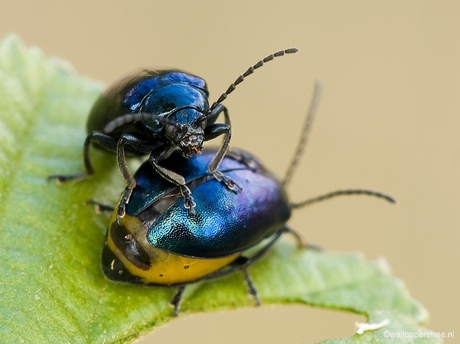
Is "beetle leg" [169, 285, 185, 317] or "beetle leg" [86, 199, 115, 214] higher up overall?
"beetle leg" [86, 199, 115, 214]

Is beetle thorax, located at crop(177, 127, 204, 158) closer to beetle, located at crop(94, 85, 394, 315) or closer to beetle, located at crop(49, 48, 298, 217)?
beetle, located at crop(49, 48, 298, 217)

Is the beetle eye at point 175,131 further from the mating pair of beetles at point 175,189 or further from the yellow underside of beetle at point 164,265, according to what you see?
the yellow underside of beetle at point 164,265

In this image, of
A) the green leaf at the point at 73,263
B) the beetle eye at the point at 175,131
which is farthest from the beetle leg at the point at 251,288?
the beetle eye at the point at 175,131

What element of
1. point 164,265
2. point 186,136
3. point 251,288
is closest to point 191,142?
point 186,136

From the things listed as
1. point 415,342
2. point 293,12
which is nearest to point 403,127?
point 293,12

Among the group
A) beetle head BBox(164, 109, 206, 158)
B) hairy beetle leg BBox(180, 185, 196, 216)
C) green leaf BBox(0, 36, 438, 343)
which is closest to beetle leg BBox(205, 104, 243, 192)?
beetle head BBox(164, 109, 206, 158)
